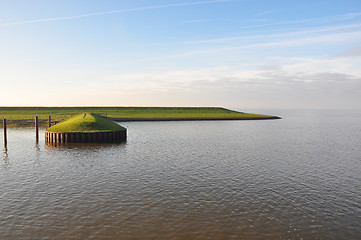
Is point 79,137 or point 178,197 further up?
point 79,137

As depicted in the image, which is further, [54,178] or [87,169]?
[87,169]

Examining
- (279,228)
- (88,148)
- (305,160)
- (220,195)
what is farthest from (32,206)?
(305,160)

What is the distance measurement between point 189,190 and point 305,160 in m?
23.0

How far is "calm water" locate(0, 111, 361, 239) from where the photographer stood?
1748cm

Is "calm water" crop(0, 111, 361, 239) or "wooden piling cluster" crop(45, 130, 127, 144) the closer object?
"calm water" crop(0, 111, 361, 239)

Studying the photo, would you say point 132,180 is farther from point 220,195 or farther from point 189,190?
point 220,195

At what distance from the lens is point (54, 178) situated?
28734 millimetres

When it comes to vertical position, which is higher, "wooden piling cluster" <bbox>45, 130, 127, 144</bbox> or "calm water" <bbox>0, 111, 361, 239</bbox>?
"wooden piling cluster" <bbox>45, 130, 127, 144</bbox>

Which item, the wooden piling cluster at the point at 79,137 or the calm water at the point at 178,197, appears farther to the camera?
the wooden piling cluster at the point at 79,137

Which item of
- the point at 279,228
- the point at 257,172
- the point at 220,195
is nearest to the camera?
the point at 279,228

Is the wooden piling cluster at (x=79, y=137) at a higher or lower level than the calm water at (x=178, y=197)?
higher

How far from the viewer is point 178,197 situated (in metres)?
23.3

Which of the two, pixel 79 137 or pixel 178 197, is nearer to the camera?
pixel 178 197

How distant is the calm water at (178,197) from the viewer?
57.4ft
